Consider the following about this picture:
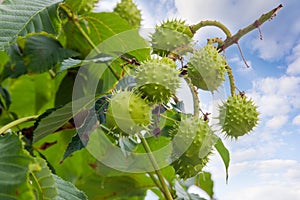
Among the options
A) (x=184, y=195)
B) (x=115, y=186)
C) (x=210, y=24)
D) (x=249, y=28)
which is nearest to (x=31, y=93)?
(x=115, y=186)

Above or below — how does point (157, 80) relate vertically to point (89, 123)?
above

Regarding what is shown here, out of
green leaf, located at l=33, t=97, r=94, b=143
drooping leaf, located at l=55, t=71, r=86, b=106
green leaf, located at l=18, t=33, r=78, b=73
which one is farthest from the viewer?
drooping leaf, located at l=55, t=71, r=86, b=106

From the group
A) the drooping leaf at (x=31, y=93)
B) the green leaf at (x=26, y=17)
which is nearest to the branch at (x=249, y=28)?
the green leaf at (x=26, y=17)

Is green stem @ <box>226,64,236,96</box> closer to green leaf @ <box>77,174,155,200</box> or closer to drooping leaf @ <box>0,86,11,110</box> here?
green leaf @ <box>77,174,155,200</box>

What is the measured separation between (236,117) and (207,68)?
16 centimetres

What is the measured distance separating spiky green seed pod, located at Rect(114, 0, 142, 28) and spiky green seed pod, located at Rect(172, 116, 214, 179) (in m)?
0.74

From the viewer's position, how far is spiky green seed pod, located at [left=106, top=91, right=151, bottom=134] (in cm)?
108

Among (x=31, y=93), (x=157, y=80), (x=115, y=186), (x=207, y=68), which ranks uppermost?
(x=207, y=68)

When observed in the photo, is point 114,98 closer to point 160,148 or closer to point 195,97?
point 195,97

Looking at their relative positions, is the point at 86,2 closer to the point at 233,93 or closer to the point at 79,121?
the point at 79,121

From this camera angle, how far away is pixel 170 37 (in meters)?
1.25

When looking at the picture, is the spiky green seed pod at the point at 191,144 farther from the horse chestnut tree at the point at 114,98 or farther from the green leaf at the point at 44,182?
the green leaf at the point at 44,182

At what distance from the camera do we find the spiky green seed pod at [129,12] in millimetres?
1842

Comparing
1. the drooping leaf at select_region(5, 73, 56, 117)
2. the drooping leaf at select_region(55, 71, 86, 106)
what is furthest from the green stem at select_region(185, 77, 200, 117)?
A: the drooping leaf at select_region(5, 73, 56, 117)
